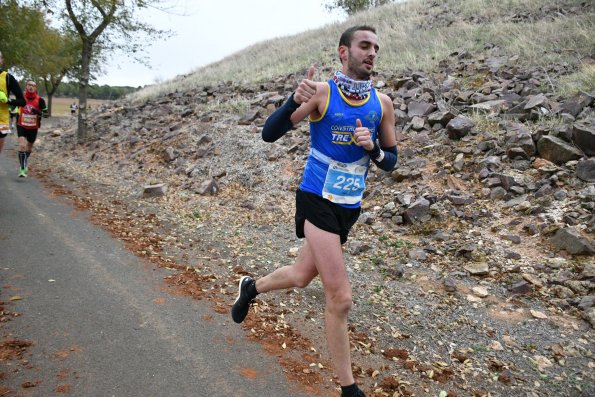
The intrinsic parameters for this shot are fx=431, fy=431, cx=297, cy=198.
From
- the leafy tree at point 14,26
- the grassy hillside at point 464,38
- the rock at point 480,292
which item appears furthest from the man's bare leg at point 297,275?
the leafy tree at point 14,26

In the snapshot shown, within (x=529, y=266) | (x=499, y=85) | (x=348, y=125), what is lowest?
(x=529, y=266)

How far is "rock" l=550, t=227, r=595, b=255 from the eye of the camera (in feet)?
15.8

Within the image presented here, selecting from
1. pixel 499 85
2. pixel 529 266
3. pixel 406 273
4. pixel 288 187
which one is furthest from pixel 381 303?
pixel 499 85

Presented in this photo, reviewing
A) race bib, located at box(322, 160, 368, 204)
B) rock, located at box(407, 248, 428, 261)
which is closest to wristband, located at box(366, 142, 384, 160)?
race bib, located at box(322, 160, 368, 204)

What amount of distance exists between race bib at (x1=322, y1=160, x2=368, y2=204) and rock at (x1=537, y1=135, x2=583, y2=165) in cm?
472

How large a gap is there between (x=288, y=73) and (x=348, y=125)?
12.9 metres

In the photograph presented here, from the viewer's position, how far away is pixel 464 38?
1312cm

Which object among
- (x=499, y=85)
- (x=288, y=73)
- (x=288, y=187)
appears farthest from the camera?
(x=288, y=73)

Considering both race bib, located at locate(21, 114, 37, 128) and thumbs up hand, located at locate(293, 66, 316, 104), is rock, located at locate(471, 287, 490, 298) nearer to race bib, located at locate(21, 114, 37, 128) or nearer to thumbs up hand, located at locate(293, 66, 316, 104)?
thumbs up hand, located at locate(293, 66, 316, 104)

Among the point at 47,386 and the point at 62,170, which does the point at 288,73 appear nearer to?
the point at 62,170

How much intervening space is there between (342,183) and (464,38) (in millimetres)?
12112

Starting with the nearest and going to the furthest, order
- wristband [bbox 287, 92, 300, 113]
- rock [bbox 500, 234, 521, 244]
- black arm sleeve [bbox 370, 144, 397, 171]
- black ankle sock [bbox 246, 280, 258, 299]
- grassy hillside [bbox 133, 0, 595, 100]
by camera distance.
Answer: wristband [bbox 287, 92, 300, 113], black arm sleeve [bbox 370, 144, 397, 171], black ankle sock [bbox 246, 280, 258, 299], rock [bbox 500, 234, 521, 244], grassy hillside [bbox 133, 0, 595, 100]

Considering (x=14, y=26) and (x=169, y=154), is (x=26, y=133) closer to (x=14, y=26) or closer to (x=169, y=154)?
(x=169, y=154)

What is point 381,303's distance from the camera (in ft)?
14.9
